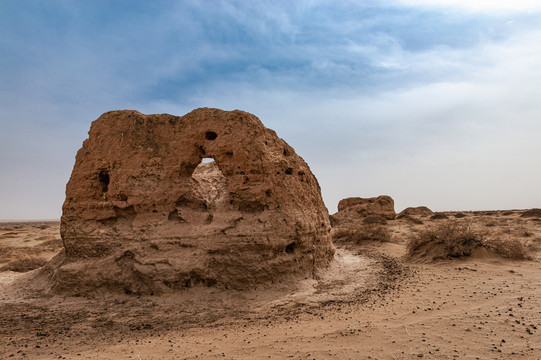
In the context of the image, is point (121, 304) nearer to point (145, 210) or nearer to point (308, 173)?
point (145, 210)

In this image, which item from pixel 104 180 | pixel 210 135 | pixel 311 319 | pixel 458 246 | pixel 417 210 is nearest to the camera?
pixel 311 319

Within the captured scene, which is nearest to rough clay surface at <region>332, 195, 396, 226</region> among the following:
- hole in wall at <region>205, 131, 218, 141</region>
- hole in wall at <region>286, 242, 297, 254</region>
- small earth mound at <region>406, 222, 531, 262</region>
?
small earth mound at <region>406, 222, 531, 262</region>

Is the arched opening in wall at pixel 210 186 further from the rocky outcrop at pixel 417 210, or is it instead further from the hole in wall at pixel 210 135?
the rocky outcrop at pixel 417 210

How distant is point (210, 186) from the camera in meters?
7.82

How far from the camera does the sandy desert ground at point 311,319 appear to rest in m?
3.54

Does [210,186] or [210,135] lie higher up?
[210,135]

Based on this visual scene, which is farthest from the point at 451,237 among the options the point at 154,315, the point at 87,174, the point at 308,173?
the point at 87,174

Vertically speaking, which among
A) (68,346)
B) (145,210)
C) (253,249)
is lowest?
(68,346)

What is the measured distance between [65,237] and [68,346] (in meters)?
3.56

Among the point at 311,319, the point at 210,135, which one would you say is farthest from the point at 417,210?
the point at 311,319

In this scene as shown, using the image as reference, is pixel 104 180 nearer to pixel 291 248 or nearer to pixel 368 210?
pixel 291 248

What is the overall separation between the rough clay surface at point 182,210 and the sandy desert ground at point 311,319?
40 cm

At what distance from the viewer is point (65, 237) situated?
696 cm

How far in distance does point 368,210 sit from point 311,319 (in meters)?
18.3
